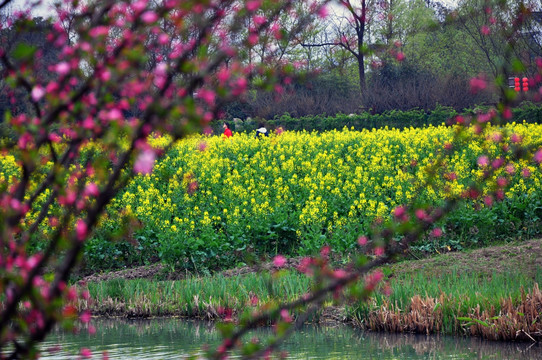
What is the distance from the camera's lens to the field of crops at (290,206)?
37.8ft

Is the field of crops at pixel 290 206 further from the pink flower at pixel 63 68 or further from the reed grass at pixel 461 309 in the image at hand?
the pink flower at pixel 63 68

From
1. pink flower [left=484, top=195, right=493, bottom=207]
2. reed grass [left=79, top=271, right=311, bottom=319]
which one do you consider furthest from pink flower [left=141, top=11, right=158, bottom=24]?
pink flower [left=484, top=195, right=493, bottom=207]

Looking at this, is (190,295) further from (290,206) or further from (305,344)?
(290,206)

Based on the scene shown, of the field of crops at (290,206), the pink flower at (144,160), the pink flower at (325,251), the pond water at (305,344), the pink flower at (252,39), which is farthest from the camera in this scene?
the field of crops at (290,206)

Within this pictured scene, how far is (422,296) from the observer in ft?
24.7

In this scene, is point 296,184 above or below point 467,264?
above

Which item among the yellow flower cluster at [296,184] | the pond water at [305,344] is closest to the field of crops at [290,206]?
the yellow flower cluster at [296,184]

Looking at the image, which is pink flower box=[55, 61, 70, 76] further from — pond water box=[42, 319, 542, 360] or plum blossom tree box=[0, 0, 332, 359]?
pond water box=[42, 319, 542, 360]

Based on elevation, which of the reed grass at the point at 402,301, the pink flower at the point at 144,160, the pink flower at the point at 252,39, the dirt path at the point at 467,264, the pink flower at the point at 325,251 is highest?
the pink flower at the point at 252,39

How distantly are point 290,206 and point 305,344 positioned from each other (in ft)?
21.1

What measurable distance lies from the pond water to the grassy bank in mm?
165

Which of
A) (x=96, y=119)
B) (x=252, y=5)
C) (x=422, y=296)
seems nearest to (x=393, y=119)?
(x=422, y=296)

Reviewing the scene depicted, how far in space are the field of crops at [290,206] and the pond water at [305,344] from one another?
202 cm

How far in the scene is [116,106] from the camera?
229 cm
